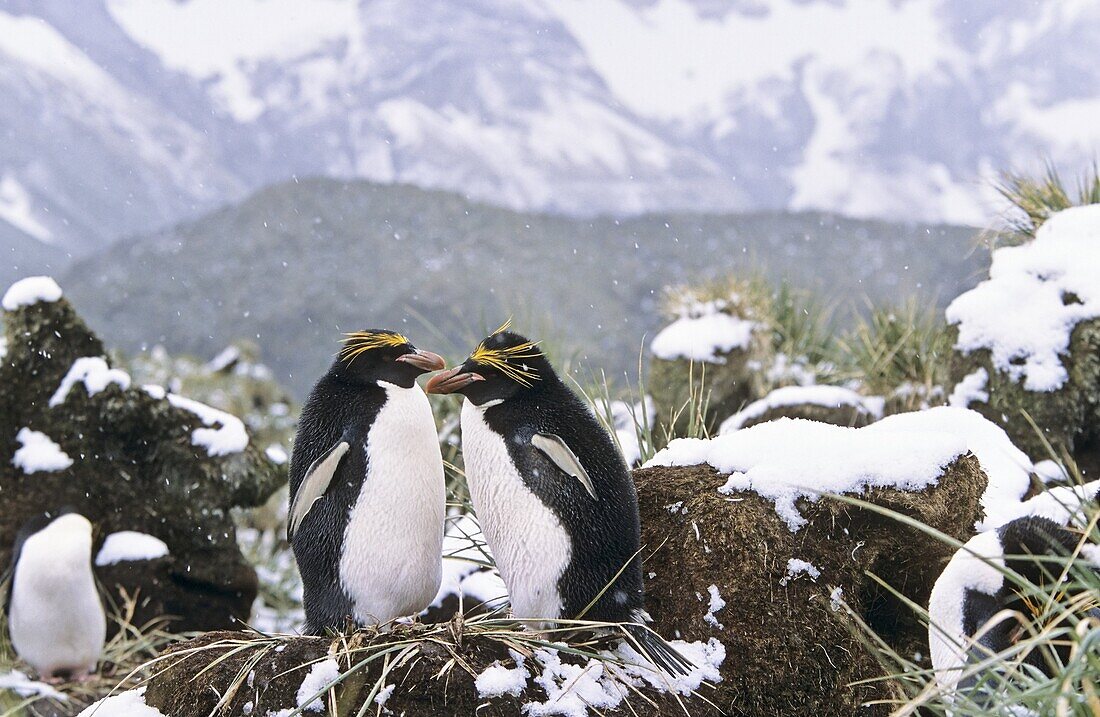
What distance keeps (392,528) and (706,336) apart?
485 cm

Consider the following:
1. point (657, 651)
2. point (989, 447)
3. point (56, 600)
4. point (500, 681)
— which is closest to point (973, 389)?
point (989, 447)

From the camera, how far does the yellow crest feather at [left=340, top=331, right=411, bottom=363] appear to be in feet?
8.69

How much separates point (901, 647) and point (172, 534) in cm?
378

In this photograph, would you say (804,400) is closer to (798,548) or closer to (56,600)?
(798,548)

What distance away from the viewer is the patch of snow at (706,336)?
6992mm

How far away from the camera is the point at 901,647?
9.23ft

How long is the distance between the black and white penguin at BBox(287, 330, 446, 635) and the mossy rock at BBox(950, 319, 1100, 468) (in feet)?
10.9

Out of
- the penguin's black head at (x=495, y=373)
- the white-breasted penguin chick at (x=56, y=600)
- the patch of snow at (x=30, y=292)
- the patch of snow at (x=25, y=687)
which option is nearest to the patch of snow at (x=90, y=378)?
the patch of snow at (x=30, y=292)

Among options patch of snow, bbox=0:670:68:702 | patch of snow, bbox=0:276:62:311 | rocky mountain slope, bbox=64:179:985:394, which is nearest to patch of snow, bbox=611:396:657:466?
patch of snow, bbox=0:670:68:702

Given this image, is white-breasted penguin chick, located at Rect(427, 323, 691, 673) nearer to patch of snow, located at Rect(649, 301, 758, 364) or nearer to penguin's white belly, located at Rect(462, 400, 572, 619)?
penguin's white belly, located at Rect(462, 400, 572, 619)

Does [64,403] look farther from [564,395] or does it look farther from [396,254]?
[396,254]

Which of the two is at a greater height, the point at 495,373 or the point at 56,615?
the point at 495,373

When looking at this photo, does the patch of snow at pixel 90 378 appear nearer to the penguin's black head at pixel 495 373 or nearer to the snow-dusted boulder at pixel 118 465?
the snow-dusted boulder at pixel 118 465

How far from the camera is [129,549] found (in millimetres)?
5051
